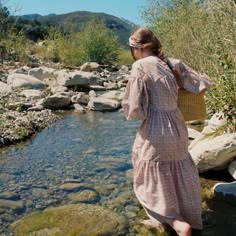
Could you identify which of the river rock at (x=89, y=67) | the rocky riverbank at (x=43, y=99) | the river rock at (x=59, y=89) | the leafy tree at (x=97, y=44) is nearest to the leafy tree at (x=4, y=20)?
the rocky riverbank at (x=43, y=99)

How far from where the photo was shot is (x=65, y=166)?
7.36 meters

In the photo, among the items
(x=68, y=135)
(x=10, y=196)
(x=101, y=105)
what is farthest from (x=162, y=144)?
(x=101, y=105)

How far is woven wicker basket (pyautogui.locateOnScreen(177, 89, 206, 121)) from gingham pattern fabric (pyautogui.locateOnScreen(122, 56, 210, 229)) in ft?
0.53

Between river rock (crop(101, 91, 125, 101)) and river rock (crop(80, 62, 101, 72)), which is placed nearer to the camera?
river rock (crop(101, 91, 125, 101))

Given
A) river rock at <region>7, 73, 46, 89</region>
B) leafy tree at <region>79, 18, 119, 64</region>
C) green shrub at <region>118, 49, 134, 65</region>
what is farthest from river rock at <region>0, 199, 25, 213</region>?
green shrub at <region>118, 49, 134, 65</region>

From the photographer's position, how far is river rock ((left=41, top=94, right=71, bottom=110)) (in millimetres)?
13102

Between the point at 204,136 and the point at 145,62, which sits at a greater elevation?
the point at 145,62

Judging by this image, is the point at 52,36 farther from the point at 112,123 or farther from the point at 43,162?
the point at 43,162

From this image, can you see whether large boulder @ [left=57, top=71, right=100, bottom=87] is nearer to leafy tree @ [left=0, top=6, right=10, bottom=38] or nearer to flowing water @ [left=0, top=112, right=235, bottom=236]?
flowing water @ [left=0, top=112, right=235, bottom=236]

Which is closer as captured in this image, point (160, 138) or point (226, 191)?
point (160, 138)

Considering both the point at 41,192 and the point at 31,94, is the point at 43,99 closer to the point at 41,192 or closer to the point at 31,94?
the point at 31,94

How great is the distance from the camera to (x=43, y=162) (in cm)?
763

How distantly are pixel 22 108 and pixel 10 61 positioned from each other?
506 inches

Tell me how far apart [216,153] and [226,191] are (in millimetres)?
690
